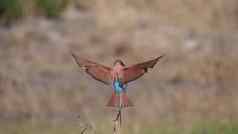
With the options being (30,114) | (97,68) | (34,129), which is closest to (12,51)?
(30,114)

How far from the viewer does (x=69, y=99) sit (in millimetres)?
10586

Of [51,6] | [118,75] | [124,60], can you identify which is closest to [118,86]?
[118,75]

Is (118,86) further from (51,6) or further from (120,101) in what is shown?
(51,6)

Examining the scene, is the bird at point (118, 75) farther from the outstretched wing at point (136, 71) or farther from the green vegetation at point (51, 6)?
the green vegetation at point (51, 6)

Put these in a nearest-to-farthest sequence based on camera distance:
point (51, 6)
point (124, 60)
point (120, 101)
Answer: point (120, 101) < point (124, 60) < point (51, 6)

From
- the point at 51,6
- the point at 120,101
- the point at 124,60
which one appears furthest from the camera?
the point at 51,6

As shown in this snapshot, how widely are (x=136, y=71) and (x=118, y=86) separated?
3.3 inches

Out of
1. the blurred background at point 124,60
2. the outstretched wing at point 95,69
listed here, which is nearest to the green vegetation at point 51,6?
the blurred background at point 124,60

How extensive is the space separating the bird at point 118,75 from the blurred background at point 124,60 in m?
3.31

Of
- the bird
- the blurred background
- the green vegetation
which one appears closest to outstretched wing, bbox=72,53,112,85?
the bird

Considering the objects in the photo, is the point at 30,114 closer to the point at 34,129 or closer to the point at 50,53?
the point at 34,129

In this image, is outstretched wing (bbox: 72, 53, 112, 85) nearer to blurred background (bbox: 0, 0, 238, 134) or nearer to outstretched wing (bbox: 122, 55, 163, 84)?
outstretched wing (bbox: 122, 55, 163, 84)

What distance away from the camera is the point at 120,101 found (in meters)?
2.88

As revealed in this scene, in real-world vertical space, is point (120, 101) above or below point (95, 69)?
below
